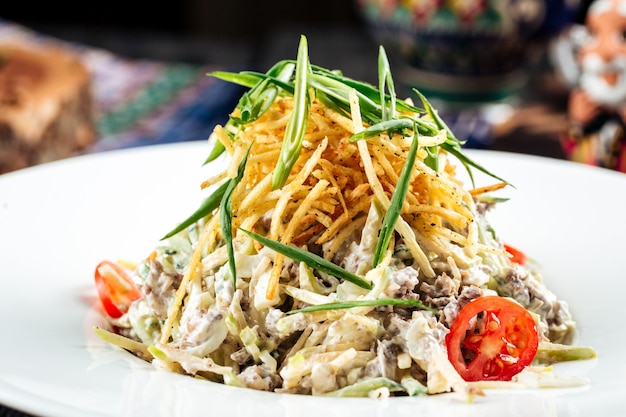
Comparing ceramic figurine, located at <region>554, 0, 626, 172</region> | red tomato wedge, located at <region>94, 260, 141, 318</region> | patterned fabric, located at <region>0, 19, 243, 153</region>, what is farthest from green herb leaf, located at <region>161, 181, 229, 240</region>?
patterned fabric, located at <region>0, 19, 243, 153</region>

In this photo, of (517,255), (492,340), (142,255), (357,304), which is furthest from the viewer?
(142,255)

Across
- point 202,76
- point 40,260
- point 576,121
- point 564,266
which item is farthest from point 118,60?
point 564,266

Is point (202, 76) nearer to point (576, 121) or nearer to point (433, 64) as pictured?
point (433, 64)

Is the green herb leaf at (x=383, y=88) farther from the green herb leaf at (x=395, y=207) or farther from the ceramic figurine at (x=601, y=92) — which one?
the ceramic figurine at (x=601, y=92)

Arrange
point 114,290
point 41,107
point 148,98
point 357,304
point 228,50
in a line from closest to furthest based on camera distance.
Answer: point 357,304 < point 114,290 < point 41,107 < point 148,98 < point 228,50

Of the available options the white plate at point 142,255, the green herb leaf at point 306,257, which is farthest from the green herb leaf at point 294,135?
the white plate at point 142,255

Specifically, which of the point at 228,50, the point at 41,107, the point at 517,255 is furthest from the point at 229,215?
the point at 228,50

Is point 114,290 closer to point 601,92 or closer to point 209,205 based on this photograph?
point 209,205
